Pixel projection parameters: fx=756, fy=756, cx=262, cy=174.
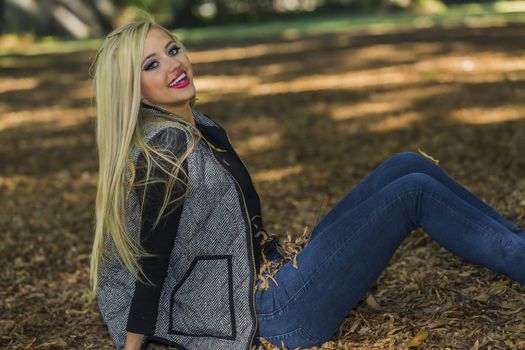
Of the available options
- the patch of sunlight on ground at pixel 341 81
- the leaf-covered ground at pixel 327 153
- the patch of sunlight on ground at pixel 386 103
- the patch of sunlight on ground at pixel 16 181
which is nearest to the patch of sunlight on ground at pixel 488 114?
the leaf-covered ground at pixel 327 153

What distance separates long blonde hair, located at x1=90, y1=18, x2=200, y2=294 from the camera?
305 centimetres

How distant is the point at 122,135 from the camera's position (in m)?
3.10

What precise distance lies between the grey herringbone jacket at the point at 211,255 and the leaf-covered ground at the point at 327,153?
51 cm

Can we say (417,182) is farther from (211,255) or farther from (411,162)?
(211,255)

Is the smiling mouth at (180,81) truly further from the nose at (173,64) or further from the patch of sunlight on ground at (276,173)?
the patch of sunlight on ground at (276,173)

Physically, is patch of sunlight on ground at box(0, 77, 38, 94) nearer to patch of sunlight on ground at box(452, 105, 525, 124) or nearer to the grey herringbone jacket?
patch of sunlight on ground at box(452, 105, 525, 124)

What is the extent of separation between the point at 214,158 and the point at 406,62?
9.47m

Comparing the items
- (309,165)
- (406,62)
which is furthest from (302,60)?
(309,165)

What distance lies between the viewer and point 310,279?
10.3 feet

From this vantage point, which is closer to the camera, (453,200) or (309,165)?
(453,200)

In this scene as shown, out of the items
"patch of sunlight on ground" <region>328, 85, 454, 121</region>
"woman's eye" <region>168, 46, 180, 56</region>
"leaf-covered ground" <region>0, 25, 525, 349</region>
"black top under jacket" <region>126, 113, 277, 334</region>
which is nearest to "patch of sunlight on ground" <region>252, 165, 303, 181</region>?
"leaf-covered ground" <region>0, 25, 525, 349</region>

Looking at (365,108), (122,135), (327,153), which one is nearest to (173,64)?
(122,135)

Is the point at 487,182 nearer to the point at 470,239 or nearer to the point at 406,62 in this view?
the point at 470,239

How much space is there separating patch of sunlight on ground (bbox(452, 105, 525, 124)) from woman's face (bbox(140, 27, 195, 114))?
5.32 m
